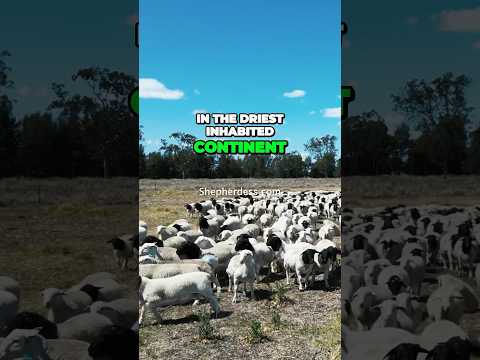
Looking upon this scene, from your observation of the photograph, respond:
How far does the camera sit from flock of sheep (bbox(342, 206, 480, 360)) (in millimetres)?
2738

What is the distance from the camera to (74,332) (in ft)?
→ 10.4

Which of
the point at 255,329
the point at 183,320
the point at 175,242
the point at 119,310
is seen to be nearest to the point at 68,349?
the point at 119,310

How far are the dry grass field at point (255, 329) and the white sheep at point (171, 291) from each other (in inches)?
7.6

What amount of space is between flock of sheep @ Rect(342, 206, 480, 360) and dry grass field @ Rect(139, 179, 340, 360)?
1.68 ft

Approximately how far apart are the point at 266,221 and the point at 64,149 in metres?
8.13

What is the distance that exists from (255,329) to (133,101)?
7.80 ft

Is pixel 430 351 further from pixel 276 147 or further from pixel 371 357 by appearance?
pixel 276 147

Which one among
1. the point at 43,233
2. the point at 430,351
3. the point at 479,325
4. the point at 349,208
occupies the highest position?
the point at 349,208

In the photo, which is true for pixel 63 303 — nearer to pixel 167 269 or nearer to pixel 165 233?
pixel 167 269

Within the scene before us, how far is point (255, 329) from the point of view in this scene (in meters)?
3.84

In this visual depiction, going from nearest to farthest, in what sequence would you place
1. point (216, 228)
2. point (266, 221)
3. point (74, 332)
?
point (74, 332) → point (216, 228) → point (266, 221)

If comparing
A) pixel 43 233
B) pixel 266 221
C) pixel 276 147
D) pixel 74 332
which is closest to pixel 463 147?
pixel 276 147

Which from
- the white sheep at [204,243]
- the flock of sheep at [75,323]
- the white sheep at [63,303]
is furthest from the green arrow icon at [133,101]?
the white sheep at [204,243]

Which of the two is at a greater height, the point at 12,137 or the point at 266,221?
the point at 12,137
